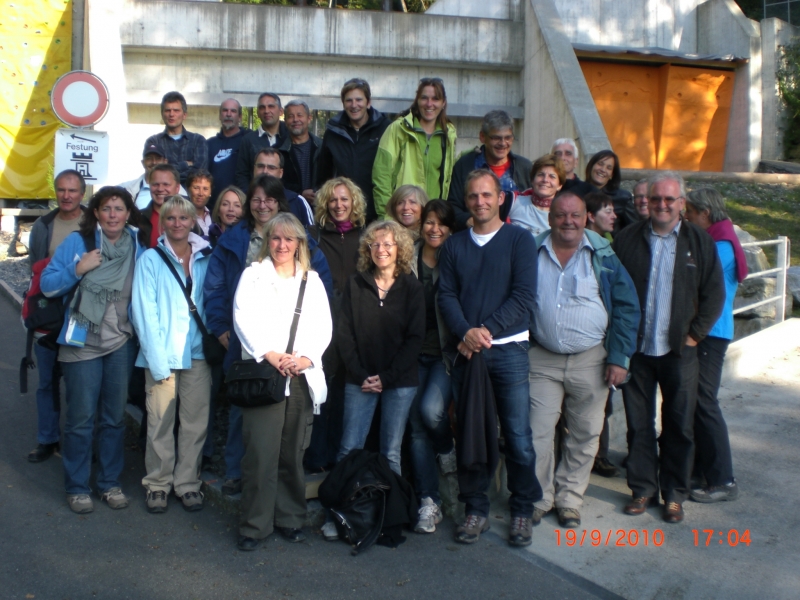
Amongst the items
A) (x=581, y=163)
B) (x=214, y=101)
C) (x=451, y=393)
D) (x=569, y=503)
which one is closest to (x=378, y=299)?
(x=451, y=393)

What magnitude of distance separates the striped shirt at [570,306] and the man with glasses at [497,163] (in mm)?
979


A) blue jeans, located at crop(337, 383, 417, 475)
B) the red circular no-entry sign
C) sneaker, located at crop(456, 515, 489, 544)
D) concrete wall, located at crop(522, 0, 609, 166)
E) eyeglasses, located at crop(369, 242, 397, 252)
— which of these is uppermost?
concrete wall, located at crop(522, 0, 609, 166)

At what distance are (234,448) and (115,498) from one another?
2.67ft

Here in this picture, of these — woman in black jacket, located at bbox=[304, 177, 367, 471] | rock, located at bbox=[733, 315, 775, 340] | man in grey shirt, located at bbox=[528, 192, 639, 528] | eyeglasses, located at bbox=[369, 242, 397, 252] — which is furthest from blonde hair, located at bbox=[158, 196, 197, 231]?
rock, located at bbox=[733, 315, 775, 340]

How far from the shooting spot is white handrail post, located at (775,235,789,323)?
335 inches

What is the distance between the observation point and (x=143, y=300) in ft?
15.6

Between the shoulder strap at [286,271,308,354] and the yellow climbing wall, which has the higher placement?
the yellow climbing wall

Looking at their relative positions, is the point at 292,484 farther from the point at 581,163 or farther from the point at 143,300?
the point at 581,163

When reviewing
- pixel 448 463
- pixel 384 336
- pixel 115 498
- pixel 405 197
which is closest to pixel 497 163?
pixel 405 197

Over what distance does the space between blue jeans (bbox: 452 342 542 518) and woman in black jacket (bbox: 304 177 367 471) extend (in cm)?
97

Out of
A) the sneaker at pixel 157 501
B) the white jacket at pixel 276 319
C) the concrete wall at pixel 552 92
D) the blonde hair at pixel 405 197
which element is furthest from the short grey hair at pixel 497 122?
the concrete wall at pixel 552 92

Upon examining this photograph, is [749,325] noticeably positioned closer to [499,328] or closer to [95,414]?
[499,328]

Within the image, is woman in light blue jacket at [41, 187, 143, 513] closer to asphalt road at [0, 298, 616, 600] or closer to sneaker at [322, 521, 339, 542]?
asphalt road at [0, 298, 616, 600]

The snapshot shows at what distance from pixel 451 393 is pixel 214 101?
36.1ft
